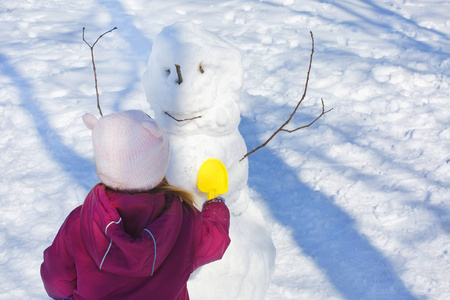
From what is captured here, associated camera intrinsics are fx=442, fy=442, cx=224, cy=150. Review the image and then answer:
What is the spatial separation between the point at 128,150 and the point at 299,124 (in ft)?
7.57

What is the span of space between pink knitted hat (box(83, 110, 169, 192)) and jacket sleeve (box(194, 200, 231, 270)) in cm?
28

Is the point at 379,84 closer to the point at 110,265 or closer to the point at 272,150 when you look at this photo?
the point at 272,150

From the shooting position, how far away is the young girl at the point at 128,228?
119 cm

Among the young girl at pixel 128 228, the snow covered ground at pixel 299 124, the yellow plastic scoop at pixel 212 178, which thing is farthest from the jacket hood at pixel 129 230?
the snow covered ground at pixel 299 124

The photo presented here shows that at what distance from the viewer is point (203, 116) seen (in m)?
1.81

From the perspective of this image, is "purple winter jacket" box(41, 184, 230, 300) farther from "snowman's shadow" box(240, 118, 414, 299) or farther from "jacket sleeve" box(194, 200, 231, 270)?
"snowman's shadow" box(240, 118, 414, 299)

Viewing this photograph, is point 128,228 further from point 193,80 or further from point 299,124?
point 299,124

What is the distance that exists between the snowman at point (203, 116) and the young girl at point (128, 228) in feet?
1.58

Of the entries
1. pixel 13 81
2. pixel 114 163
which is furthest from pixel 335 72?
pixel 114 163

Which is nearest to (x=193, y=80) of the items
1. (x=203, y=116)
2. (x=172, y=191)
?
(x=203, y=116)

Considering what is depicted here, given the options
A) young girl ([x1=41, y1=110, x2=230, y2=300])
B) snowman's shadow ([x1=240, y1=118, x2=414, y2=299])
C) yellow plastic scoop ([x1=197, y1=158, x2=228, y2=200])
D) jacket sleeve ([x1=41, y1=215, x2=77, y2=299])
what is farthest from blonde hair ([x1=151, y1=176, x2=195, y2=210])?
snowman's shadow ([x1=240, y1=118, x2=414, y2=299])

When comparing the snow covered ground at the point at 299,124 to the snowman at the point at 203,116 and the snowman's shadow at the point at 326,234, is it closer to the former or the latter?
the snowman's shadow at the point at 326,234

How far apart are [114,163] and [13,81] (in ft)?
10.0

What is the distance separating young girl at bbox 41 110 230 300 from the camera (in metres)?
1.19
